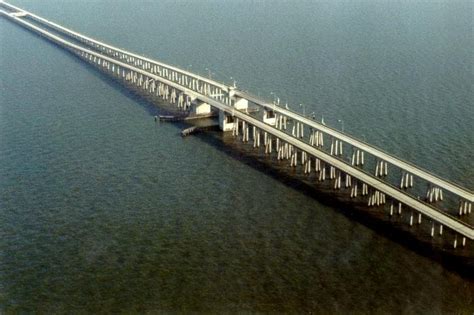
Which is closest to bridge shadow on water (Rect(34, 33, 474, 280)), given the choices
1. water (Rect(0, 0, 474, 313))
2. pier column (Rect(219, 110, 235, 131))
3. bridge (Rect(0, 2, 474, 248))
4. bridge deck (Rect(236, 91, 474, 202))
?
water (Rect(0, 0, 474, 313))

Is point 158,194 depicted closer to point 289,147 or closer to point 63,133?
point 289,147

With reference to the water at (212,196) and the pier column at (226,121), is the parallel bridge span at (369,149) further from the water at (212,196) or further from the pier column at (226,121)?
the water at (212,196)

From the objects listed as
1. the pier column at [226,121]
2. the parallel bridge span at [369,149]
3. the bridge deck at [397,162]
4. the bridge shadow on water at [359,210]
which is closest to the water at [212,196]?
the bridge shadow on water at [359,210]

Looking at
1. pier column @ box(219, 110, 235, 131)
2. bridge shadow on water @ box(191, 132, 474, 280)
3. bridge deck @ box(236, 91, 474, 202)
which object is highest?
pier column @ box(219, 110, 235, 131)

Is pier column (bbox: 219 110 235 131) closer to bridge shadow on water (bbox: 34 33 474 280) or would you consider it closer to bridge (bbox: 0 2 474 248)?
bridge (bbox: 0 2 474 248)

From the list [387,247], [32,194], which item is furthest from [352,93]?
[32,194]

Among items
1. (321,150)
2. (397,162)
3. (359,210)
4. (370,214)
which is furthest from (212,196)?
(397,162)
